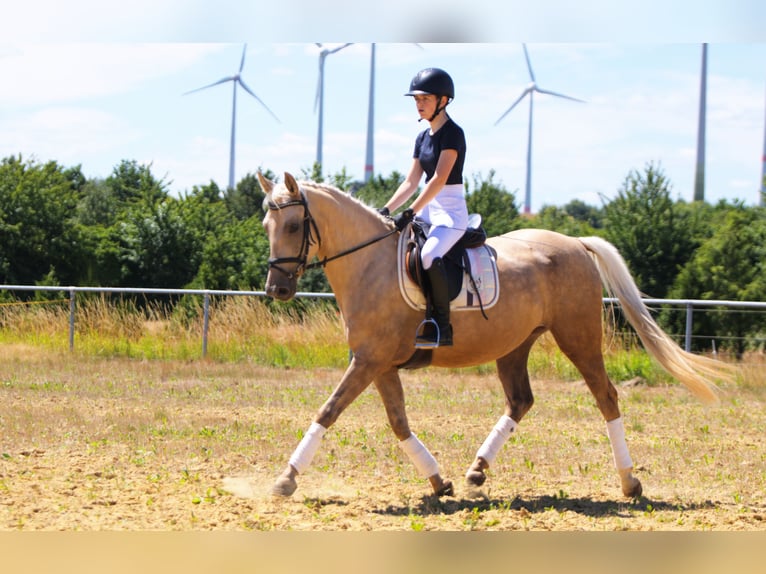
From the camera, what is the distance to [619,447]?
637cm

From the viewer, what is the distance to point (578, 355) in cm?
664

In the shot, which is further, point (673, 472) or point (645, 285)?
point (645, 285)

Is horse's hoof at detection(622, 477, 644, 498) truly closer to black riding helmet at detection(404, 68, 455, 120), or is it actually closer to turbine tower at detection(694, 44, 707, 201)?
black riding helmet at detection(404, 68, 455, 120)

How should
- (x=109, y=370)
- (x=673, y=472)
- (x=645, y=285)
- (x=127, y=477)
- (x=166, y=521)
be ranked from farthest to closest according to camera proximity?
1. (x=645, y=285)
2. (x=109, y=370)
3. (x=673, y=472)
4. (x=127, y=477)
5. (x=166, y=521)

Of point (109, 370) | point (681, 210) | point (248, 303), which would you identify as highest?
point (681, 210)

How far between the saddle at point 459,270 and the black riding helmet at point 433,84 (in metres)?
0.96

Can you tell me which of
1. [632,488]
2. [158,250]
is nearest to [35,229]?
[158,250]

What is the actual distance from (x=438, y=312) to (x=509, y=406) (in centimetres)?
126

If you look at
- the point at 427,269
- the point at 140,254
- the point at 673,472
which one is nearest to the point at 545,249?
the point at 427,269

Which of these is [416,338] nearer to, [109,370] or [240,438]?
[240,438]

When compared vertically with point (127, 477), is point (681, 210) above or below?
above

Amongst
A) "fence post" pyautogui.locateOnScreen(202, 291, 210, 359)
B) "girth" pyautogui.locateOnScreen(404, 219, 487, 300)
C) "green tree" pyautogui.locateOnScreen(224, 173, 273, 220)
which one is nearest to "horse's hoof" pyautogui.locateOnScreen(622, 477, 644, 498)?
"girth" pyautogui.locateOnScreen(404, 219, 487, 300)

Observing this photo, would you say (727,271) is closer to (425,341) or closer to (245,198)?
(425,341)

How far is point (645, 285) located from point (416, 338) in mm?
20775
